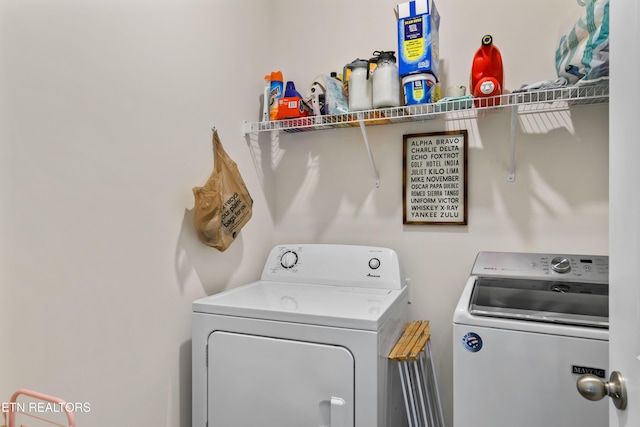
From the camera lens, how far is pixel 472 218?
1.88 meters

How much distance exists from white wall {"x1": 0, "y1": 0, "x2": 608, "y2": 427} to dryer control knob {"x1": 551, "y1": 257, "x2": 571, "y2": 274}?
0.49 ft

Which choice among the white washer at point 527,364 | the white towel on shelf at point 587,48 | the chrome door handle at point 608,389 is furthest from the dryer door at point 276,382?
the white towel on shelf at point 587,48

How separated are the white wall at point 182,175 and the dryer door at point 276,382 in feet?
0.74

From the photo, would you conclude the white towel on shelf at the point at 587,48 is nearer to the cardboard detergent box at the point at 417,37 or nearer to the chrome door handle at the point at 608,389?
the cardboard detergent box at the point at 417,37

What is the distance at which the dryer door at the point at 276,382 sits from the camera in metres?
1.35

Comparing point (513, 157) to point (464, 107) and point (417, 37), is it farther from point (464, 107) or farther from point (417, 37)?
point (417, 37)

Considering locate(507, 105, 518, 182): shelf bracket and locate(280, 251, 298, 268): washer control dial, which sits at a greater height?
locate(507, 105, 518, 182): shelf bracket

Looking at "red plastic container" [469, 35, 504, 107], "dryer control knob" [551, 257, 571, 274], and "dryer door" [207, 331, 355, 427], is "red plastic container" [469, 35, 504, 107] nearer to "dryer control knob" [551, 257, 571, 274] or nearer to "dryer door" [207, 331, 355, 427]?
"dryer control knob" [551, 257, 571, 274]

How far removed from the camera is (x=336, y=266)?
6.41 feet

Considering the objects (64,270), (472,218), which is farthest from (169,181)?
(472,218)

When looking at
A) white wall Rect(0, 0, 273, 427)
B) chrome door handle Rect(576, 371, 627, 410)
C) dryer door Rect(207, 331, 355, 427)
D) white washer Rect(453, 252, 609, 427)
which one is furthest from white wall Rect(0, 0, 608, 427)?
chrome door handle Rect(576, 371, 627, 410)

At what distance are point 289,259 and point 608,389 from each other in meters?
1.47

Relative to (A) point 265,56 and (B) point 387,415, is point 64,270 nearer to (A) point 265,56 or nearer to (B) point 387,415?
(B) point 387,415

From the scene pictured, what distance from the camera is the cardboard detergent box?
168 cm
